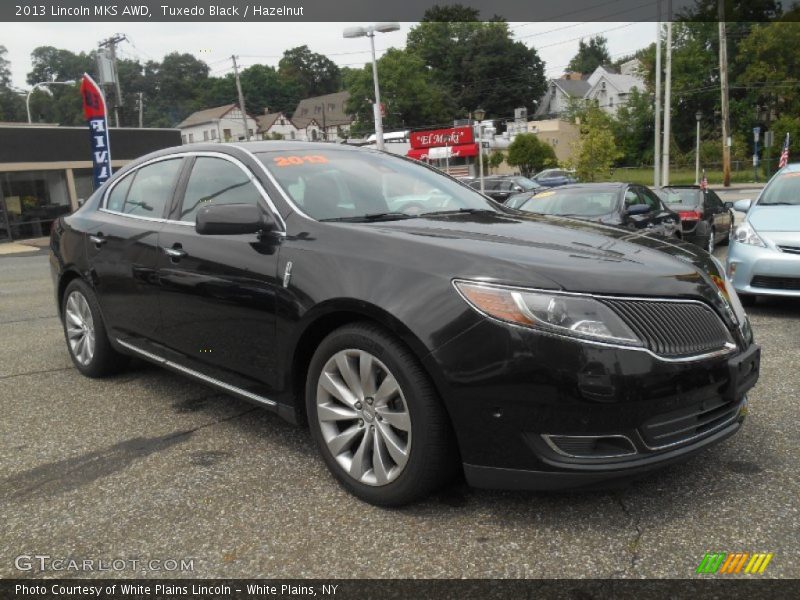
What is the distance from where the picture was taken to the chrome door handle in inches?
147

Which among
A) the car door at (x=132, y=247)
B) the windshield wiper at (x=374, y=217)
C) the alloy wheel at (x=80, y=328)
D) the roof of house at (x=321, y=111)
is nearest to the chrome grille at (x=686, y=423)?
the windshield wiper at (x=374, y=217)

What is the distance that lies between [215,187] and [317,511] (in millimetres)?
1928

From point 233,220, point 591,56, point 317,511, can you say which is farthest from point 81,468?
point 591,56

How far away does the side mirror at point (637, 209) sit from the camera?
29.1 ft

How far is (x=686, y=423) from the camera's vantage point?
259 cm

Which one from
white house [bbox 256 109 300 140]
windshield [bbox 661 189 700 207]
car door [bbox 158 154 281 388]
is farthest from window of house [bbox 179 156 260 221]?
white house [bbox 256 109 300 140]

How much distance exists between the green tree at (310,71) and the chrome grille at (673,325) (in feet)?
389

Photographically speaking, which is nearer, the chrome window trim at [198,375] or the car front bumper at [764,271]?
the chrome window trim at [198,375]

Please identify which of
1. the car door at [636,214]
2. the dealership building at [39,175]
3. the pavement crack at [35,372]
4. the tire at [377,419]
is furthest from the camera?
the dealership building at [39,175]

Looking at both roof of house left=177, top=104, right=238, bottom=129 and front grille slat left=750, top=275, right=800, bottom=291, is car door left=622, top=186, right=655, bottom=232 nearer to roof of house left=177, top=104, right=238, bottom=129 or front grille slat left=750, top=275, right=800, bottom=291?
front grille slat left=750, top=275, right=800, bottom=291

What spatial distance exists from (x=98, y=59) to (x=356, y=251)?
27.1 metres

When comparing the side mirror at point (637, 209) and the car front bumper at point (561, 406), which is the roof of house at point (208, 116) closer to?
the side mirror at point (637, 209)

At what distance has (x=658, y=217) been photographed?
32.9 ft

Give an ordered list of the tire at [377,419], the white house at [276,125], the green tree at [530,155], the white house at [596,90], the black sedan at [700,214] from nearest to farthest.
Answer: the tire at [377,419] < the black sedan at [700,214] < the green tree at [530,155] < the white house at [596,90] < the white house at [276,125]
